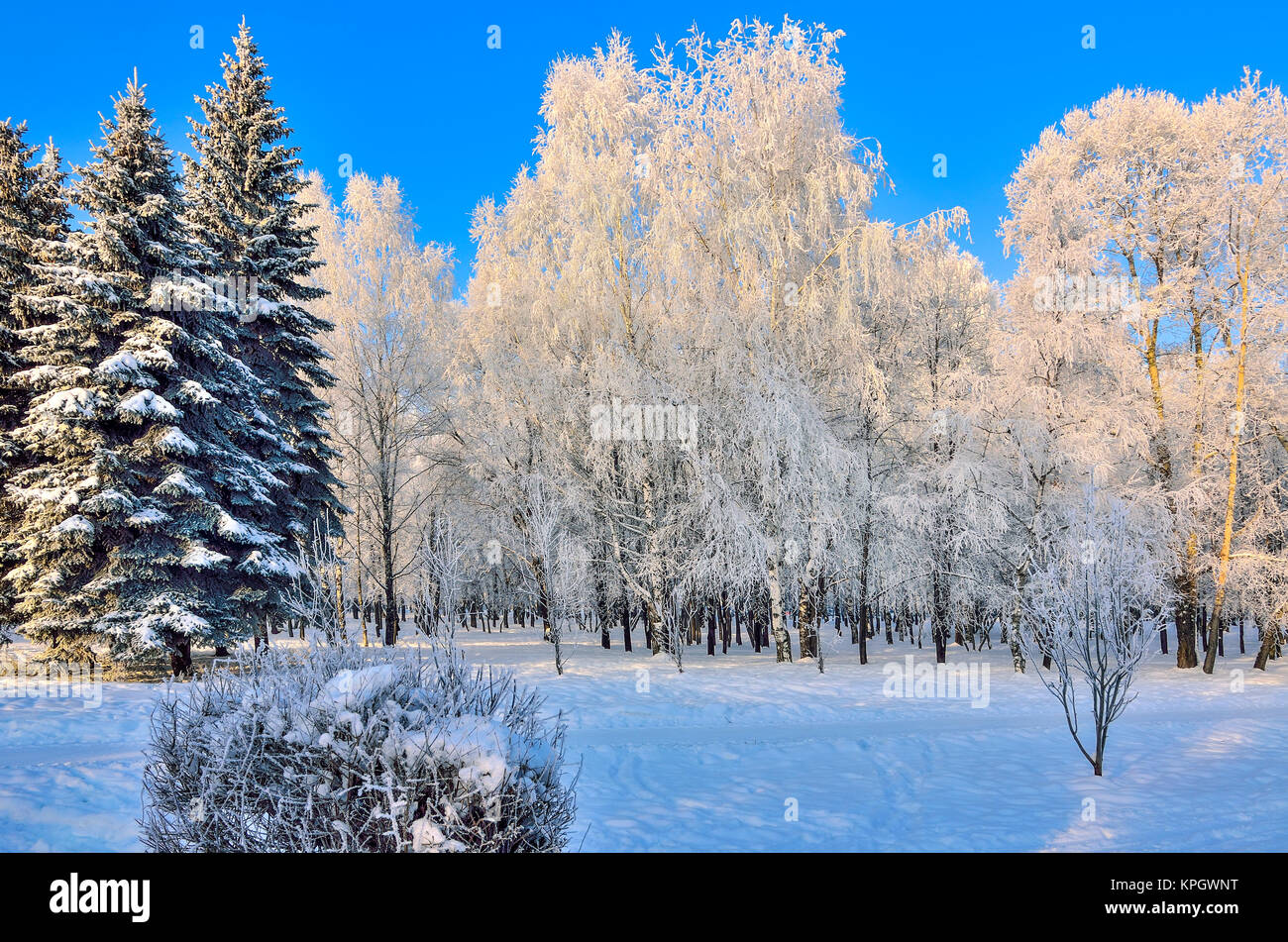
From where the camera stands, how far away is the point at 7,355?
16375 mm

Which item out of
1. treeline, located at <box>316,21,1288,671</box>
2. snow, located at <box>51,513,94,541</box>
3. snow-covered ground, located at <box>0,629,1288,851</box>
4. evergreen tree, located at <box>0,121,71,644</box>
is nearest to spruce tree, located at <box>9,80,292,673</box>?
snow, located at <box>51,513,94,541</box>

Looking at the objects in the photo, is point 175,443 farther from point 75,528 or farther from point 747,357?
point 747,357

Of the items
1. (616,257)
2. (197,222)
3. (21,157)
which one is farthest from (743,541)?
(21,157)

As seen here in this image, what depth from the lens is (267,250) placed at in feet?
59.6

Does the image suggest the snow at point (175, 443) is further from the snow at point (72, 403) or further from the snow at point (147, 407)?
the snow at point (72, 403)

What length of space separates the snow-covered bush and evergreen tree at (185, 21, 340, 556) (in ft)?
44.6

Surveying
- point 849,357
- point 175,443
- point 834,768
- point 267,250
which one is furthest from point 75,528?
point 849,357

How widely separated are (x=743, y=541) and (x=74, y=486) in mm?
13931

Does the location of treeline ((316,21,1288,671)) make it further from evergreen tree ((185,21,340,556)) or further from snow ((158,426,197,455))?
snow ((158,426,197,455))

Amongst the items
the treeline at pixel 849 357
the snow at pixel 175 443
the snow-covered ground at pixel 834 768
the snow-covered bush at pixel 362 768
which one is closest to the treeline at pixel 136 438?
the snow at pixel 175 443

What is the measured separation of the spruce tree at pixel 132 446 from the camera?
1327cm

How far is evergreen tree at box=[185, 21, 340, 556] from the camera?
17.5 m

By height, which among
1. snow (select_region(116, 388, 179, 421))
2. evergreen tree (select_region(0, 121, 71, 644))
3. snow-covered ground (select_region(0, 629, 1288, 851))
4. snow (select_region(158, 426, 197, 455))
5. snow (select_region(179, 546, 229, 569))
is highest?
evergreen tree (select_region(0, 121, 71, 644))
